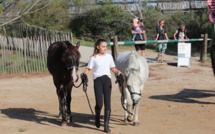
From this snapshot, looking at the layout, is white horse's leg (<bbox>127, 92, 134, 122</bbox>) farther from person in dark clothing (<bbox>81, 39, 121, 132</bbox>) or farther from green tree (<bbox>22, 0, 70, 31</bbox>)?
green tree (<bbox>22, 0, 70, 31</bbox>)

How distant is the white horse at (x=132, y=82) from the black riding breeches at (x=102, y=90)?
391mm

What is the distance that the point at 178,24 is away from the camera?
24.7m

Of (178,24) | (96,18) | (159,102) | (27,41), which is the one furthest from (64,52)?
(96,18)

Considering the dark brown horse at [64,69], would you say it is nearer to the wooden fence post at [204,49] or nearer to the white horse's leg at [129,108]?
the white horse's leg at [129,108]

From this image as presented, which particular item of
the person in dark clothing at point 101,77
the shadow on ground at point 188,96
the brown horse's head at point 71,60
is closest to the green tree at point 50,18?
the shadow on ground at point 188,96

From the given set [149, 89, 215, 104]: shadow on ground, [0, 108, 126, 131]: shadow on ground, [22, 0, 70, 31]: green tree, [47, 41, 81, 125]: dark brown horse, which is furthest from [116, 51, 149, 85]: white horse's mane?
[22, 0, 70, 31]: green tree

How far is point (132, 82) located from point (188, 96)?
457 centimetres

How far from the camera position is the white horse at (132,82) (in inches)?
289

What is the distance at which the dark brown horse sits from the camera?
306 inches

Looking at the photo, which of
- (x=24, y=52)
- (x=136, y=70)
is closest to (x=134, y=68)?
(x=136, y=70)

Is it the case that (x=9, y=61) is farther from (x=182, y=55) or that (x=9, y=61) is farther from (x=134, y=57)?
(x=134, y=57)

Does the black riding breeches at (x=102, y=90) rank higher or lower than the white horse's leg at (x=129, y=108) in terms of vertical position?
higher

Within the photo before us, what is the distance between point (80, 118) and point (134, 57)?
1.96 metres

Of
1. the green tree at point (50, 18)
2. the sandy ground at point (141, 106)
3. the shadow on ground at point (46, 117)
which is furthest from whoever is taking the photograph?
the green tree at point (50, 18)
